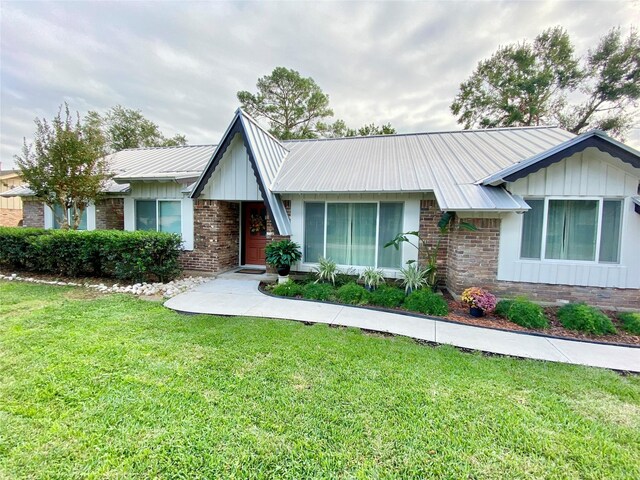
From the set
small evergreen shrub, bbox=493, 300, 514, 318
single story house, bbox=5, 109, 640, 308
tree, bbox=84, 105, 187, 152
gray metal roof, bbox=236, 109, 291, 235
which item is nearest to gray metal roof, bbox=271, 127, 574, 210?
single story house, bbox=5, 109, 640, 308

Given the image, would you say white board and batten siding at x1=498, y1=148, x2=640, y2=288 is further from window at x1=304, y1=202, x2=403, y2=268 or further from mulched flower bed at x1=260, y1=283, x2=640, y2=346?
window at x1=304, y1=202, x2=403, y2=268

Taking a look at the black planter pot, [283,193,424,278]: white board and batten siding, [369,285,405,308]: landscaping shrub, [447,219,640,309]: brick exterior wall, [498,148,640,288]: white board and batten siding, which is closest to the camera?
[498,148,640,288]: white board and batten siding

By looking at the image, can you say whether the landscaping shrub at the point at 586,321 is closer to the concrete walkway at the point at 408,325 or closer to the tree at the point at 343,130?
the concrete walkway at the point at 408,325

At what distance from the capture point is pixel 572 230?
6.52m

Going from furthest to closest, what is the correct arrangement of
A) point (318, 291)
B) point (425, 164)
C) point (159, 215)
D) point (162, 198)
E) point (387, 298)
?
point (159, 215), point (162, 198), point (425, 164), point (318, 291), point (387, 298)

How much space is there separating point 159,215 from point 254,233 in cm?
356

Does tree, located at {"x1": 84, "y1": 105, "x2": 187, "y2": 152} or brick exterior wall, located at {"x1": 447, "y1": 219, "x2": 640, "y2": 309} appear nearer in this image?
brick exterior wall, located at {"x1": 447, "y1": 219, "x2": 640, "y2": 309}

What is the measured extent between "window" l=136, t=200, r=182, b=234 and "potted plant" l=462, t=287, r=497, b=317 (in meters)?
9.49

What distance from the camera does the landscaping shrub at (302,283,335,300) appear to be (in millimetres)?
7090

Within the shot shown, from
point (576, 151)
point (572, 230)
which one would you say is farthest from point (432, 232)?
point (576, 151)

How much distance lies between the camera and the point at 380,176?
8.34 meters

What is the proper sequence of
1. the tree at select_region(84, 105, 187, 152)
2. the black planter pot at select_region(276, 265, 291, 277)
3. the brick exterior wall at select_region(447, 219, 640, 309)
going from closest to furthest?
1. the brick exterior wall at select_region(447, 219, 640, 309)
2. the black planter pot at select_region(276, 265, 291, 277)
3. the tree at select_region(84, 105, 187, 152)

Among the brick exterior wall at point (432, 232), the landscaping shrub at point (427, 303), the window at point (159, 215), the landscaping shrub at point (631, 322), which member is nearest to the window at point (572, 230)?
the landscaping shrub at point (631, 322)

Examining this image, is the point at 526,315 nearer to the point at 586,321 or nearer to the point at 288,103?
the point at 586,321
